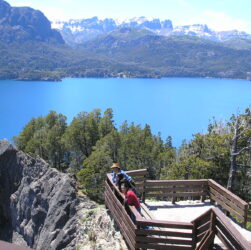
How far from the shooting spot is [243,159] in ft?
72.9

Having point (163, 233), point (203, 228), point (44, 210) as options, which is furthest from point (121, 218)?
point (44, 210)

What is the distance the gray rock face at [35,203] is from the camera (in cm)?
1658

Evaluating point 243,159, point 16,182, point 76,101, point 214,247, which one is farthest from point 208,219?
point 76,101

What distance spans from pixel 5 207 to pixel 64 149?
19.2m

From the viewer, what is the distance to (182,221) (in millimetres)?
10336

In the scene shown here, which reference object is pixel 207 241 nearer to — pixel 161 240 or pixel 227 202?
pixel 161 240

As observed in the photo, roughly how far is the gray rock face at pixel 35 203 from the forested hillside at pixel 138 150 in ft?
25.2

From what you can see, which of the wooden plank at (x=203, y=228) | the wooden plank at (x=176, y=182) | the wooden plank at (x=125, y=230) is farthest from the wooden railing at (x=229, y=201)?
the wooden plank at (x=125, y=230)

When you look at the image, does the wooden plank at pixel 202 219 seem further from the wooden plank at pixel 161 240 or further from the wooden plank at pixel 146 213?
the wooden plank at pixel 146 213

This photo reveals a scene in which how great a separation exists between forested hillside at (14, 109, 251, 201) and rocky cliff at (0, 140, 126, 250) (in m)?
7.72

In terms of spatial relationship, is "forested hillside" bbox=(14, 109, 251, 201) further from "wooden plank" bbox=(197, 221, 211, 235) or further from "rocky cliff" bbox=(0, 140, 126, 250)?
"wooden plank" bbox=(197, 221, 211, 235)

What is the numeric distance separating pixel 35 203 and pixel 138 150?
18243 millimetres

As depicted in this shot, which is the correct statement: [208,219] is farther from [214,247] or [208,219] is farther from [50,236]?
[50,236]

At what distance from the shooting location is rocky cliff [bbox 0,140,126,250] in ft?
40.9
